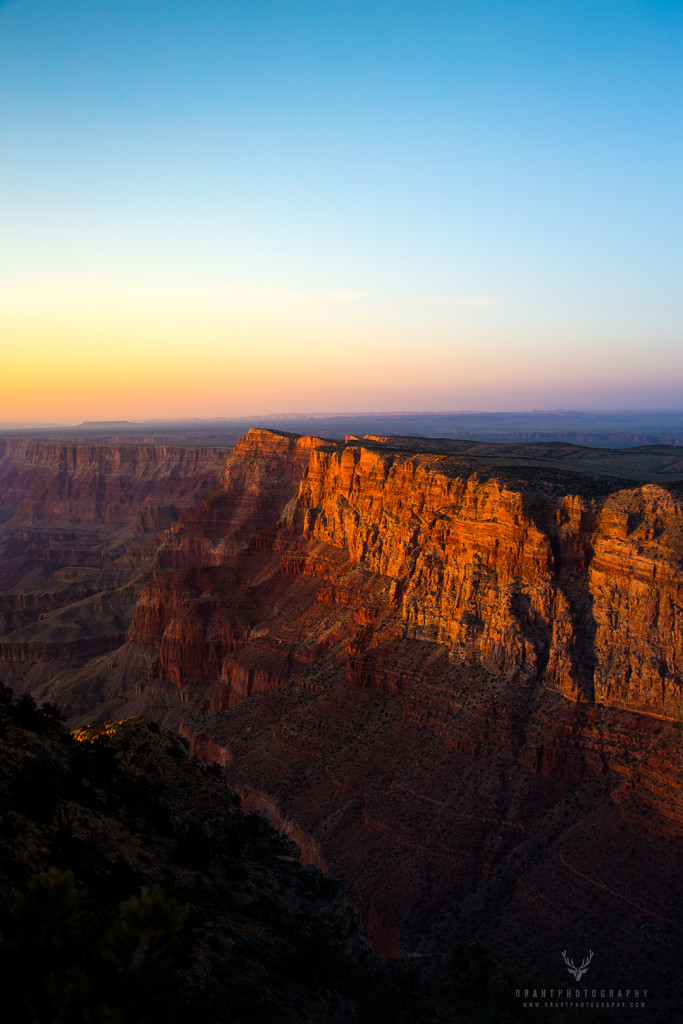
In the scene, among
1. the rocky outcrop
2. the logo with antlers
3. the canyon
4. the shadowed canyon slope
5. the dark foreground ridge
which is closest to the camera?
the dark foreground ridge

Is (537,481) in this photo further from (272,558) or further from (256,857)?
(272,558)

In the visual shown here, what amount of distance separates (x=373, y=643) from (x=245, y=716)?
40.0ft

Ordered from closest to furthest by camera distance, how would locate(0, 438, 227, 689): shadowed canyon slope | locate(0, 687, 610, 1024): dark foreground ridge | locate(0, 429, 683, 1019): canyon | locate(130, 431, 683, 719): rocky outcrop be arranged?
locate(0, 687, 610, 1024): dark foreground ridge
locate(0, 429, 683, 1019): canyon
locate(130, 431, 683, 719): rocky outcrop
locate(0, 438, 227, 689): shadowed canyon slope

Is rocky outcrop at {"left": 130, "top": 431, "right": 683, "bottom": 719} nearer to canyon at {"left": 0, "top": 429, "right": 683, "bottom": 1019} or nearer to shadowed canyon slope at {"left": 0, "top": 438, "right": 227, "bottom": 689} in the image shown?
canyon at {"left": 0, "top": 429, "right": 683, "bottom": 1019}

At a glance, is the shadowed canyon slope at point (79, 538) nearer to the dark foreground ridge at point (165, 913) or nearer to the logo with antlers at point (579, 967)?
the dark foreground ridge at point (165, 913)

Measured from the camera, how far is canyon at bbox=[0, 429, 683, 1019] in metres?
29.9

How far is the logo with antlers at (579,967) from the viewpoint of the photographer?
25.5 metres

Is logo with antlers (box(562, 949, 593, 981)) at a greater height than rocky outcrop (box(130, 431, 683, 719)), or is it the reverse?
rocky outcrop (box(130, 431, 683, 719))

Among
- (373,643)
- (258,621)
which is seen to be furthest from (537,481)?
(258,621)

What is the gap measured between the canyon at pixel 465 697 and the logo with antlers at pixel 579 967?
1.48 ft

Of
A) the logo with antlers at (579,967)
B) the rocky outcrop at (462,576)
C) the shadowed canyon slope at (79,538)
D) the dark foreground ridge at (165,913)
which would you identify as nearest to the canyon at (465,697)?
the rocky outcrop at (462,576)

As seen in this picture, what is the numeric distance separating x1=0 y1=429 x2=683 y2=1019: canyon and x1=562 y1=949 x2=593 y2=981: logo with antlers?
0.45 metres

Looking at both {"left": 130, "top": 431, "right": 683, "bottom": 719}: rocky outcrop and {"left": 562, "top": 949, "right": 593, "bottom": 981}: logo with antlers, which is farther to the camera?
{"left": 130, "top": 431, "right": 683, "bottom": 719}: rocky outcrop

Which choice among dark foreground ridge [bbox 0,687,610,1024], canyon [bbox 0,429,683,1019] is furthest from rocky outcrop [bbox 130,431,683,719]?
dark foreground ridge [bbox 0,687,610,1024]
